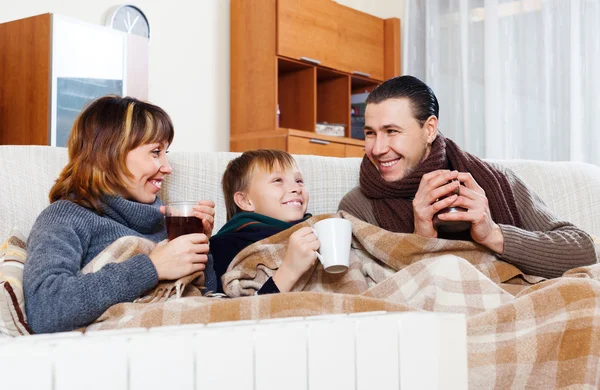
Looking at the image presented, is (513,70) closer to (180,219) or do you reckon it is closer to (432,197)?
(432,197)

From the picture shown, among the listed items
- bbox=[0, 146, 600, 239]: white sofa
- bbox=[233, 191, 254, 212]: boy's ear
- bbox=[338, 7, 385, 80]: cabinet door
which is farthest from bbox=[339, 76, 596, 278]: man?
bbox=[338, 7, 385, 80]: cabinet door

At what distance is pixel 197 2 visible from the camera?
13.7ft

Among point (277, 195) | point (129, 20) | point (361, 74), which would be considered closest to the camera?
point (277, 195)

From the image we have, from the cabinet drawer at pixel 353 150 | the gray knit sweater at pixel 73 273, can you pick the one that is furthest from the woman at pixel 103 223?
the cabinet drawer at pixel 353 150

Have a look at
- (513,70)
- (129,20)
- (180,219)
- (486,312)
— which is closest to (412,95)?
(180,219)

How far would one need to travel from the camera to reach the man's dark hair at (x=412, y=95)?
199cm

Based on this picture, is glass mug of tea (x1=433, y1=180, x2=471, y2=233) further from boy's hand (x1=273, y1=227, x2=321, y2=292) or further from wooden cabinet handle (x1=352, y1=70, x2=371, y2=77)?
wooden cabinet handle (x1=352, y1=70, x2=371, y2=77)

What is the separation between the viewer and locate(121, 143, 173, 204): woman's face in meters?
1.64

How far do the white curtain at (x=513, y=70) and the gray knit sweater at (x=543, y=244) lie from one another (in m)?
2.55

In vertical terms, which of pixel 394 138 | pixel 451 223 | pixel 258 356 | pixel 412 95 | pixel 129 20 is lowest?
pixel 258 356

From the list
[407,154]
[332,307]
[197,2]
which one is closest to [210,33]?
[197,2]

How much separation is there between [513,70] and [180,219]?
11.7 feet

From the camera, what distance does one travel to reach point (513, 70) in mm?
4551

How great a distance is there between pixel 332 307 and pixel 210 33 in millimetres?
3386
